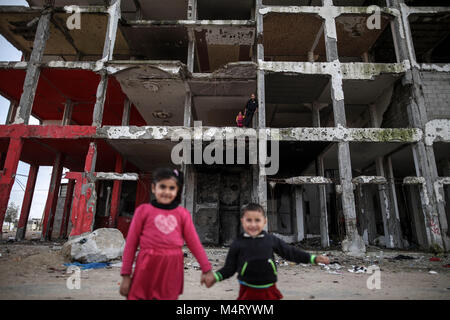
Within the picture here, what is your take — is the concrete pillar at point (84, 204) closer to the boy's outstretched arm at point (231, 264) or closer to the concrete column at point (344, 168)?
the boy's outstretched arm at point (231, 264)

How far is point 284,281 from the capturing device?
439 cm

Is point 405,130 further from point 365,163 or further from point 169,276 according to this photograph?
point 169,276

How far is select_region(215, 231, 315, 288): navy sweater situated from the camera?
1.89 metres

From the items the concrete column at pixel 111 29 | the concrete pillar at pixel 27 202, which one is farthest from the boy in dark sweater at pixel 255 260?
the concrete pillar at pixel 27 202

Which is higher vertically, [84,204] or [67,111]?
[67,111]

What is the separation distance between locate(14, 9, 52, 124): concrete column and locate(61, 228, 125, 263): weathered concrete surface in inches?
234

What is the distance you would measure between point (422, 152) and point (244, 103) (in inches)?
267

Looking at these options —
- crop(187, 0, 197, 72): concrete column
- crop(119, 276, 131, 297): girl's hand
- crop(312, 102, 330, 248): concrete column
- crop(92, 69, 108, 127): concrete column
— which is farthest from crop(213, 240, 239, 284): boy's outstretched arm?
crop(187, 0, 197, 72): concrete column

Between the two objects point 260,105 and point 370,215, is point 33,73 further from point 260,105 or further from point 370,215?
point 370,215

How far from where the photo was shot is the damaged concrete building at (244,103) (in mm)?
8305

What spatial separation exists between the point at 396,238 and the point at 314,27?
955 centimetres

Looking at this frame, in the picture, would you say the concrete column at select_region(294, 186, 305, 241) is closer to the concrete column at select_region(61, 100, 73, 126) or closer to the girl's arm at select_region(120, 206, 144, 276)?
the girl's arm at select_region(120, 206, 144, 276)

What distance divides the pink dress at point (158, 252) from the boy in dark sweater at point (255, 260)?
246mm

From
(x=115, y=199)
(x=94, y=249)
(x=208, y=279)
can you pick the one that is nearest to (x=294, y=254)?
(x=208, y=279)
